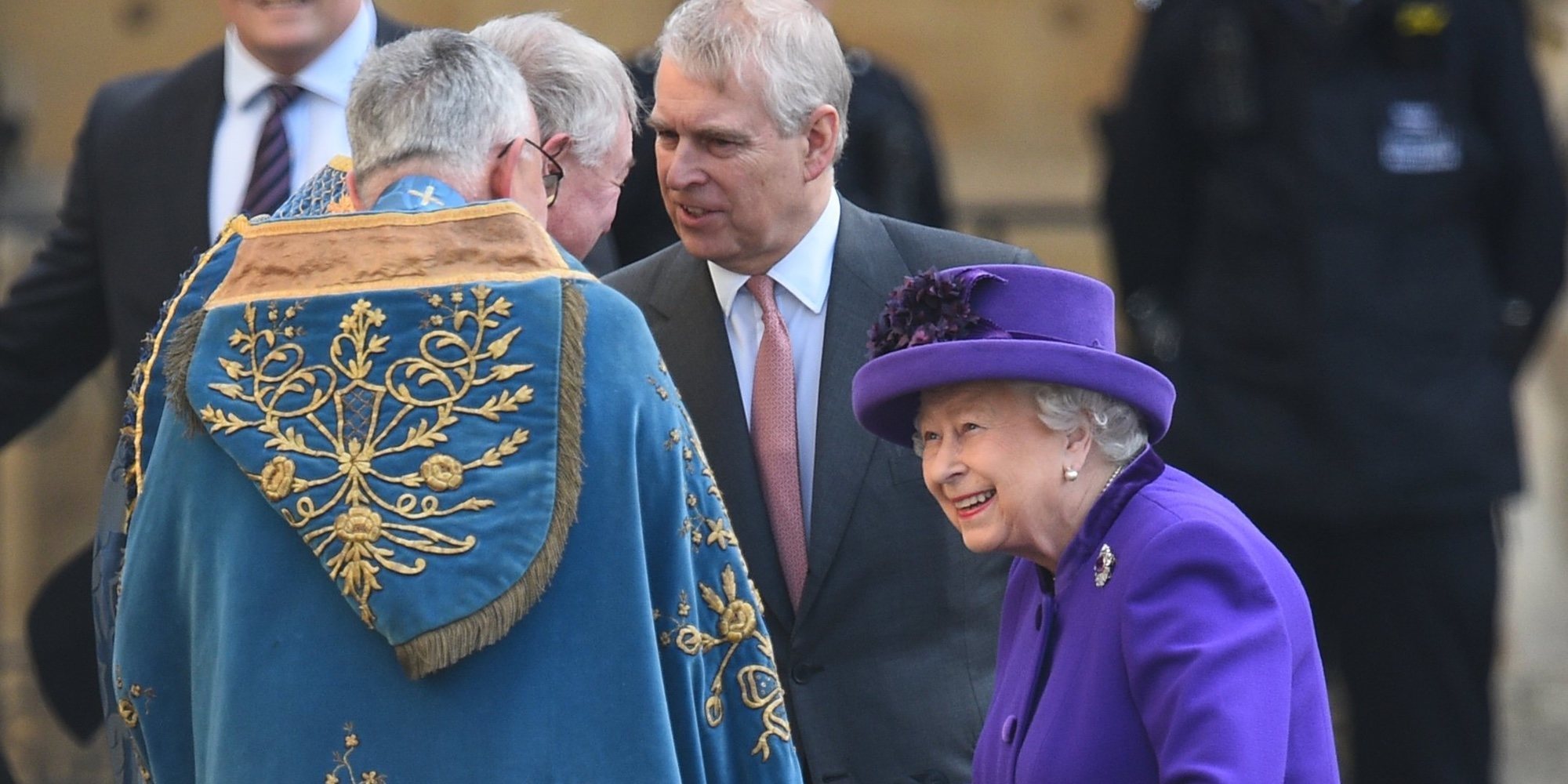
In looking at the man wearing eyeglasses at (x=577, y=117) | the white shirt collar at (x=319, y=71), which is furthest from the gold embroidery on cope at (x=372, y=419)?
the white shirt collar at (x=319, y=71)

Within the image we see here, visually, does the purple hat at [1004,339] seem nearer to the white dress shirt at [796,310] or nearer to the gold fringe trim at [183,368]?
the white dress shirt at [796,310]

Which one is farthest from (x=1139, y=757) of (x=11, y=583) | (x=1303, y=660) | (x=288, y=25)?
(x=11, y=583)

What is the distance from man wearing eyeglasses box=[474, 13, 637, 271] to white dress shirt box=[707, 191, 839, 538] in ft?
0.86

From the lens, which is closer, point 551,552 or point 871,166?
point 551,552

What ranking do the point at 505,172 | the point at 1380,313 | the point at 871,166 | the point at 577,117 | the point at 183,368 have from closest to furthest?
the point at 183,368 < the point at 505,172 < the point at 577,117 < the point at 1380,313 < the point at 871,166

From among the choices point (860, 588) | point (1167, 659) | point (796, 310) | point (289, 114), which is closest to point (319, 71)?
point (289, 114)

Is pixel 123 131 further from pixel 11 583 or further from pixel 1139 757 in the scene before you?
pixel 11 583

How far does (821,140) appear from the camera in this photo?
434 centimetres

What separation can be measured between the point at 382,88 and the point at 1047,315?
2.98ft

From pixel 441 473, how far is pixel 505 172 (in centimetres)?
44

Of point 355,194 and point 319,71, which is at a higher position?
point 355,194

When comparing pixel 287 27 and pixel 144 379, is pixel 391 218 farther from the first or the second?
pixel 287 27

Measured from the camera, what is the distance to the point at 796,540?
4.21 m

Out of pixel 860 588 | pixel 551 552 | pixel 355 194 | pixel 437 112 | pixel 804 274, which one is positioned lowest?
pixel 860 588
